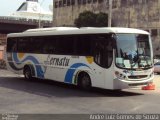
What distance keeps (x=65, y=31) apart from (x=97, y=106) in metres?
6.97

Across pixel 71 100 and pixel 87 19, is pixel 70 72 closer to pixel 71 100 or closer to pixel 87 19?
pixel 71 100

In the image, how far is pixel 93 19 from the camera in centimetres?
8888

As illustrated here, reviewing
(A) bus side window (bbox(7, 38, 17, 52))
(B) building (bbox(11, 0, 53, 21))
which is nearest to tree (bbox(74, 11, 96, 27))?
(B) building (bbox(11, 0, 53, 21))

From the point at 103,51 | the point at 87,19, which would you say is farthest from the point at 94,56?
the point at 87,19

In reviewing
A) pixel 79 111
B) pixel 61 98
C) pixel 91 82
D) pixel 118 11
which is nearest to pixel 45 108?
pixel 79 111

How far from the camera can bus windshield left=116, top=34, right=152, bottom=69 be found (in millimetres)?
17297

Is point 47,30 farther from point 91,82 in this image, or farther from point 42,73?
point 91,82

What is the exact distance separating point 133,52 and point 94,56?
1.68 metres

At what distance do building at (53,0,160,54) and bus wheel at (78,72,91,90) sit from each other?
6149 centimetres

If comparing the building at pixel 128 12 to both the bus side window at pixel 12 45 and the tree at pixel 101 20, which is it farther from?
the bus side window at pixel 12 45

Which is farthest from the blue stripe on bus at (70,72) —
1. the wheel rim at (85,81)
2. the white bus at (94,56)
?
the wheel rim at (85,81)

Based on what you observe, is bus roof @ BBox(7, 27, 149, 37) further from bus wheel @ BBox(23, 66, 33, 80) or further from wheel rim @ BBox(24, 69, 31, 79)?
wheel rim @ BBox(24, 69, 31, 79)

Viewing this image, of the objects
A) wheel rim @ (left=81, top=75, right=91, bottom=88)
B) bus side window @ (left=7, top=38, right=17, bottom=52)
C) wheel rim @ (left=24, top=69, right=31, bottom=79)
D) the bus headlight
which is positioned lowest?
wheel rim @ (left=24, top=69, right=31, bottom=79)

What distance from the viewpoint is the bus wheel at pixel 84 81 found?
18766 millimetres
